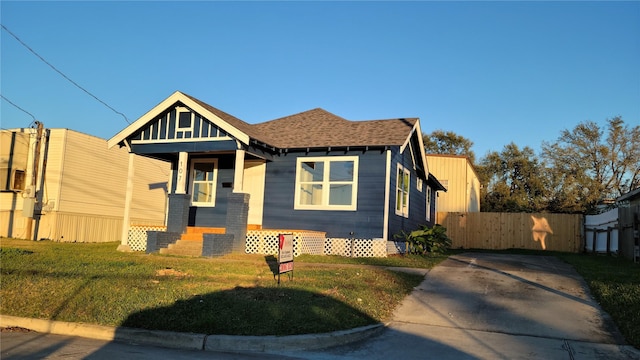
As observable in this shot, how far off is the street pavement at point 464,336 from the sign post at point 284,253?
2388mm

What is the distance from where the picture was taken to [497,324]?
328 inches

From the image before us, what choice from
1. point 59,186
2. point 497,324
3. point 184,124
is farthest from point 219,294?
point 59,186

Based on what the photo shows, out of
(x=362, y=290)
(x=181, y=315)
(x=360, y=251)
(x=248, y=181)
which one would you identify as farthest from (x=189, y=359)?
(x=248, y=181)

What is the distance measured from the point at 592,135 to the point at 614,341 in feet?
128

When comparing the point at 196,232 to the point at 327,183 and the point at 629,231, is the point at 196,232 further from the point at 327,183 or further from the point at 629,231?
the point at 629,231

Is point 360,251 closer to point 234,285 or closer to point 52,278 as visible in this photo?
point 234,285

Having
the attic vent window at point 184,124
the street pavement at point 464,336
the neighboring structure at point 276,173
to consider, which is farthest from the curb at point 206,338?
the attic vent window at point 184,124

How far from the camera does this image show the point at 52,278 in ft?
33.8

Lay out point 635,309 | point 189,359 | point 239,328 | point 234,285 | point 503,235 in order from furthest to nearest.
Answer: point 503,235 < point 234,285 < point 635,309 < point 239,328 < point 189,359

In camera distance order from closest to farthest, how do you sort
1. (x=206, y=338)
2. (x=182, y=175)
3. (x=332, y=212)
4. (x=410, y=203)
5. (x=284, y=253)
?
(x=206, y=338), (x=284, y=253), (x=182, y=175), (x=332, y=212), (x=410, y=203)

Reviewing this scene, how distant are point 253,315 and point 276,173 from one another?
35.3 feet

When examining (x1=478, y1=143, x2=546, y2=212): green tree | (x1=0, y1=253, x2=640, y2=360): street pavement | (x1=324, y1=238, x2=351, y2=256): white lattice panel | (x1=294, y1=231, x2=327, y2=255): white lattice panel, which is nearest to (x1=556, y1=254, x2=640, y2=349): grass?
(x1=0, y1=253, x2=640, y2=360): street pavement

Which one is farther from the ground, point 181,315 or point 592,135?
point 592,135

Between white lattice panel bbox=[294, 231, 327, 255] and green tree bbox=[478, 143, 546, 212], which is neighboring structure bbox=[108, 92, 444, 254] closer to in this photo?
white lattice panel bbox=[294, 231, 327, 255]
